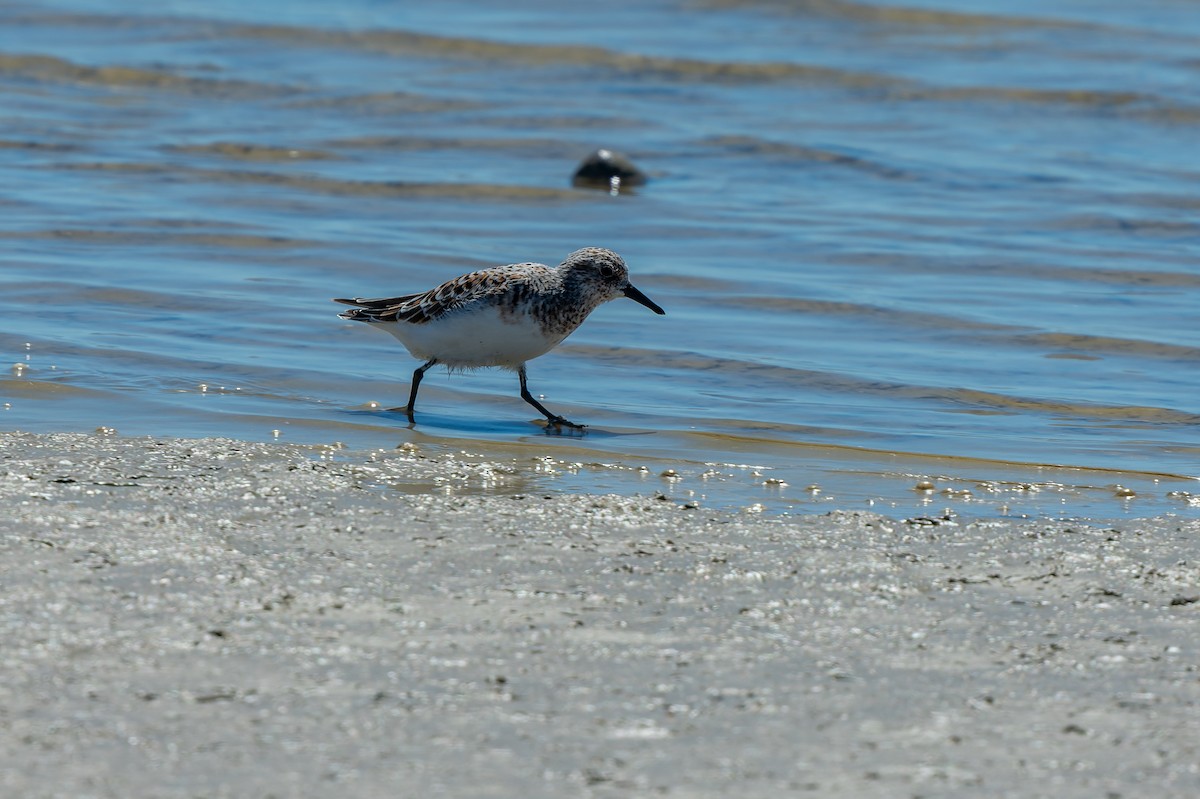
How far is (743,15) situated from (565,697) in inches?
891

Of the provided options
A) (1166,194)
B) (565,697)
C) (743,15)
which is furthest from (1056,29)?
(565,697)

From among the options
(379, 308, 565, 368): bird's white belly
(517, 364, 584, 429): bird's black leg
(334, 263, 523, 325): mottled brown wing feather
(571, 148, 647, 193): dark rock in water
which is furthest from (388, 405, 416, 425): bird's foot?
(571, 148, 647, 193): dark rock in water

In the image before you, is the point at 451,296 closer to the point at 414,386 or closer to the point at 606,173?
the point at 414,386

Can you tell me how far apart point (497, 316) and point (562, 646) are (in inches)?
166

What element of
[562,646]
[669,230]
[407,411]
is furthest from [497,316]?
[669,230]

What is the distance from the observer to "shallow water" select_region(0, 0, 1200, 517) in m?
8.51

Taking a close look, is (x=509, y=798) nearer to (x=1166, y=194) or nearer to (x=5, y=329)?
(x=5, y=329)

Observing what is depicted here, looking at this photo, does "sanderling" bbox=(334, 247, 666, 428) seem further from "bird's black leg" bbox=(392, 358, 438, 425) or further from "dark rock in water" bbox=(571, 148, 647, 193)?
"dark rock in water" bbox=(571, 148, 647, 193)

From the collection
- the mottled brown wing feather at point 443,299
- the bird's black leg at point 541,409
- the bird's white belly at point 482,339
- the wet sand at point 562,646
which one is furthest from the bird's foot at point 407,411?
the wet sand at point 562,646

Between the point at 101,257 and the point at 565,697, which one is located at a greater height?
the point at 101,257

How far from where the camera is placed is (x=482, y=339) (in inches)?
352

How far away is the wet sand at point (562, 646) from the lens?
4.09m

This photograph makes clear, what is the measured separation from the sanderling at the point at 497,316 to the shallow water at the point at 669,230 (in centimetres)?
36

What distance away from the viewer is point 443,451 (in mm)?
7719
